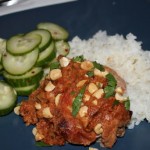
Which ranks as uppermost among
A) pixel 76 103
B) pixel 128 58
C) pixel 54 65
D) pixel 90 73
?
pixel 54 65

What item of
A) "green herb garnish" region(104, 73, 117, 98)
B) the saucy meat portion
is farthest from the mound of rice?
"green herb garnish" region(104, 73, 117, 98)

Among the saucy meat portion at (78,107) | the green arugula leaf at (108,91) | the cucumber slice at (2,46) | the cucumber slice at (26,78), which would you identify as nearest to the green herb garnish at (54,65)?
the saucy meat portion at (78,107)

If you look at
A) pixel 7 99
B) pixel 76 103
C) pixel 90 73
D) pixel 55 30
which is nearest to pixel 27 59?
pixel 7 99

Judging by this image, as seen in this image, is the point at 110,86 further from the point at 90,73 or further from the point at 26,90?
the point at 26,90

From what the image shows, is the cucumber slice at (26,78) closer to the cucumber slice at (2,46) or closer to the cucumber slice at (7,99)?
the cucumber slice at (7,99)

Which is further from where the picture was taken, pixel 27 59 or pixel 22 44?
pixel 22 44

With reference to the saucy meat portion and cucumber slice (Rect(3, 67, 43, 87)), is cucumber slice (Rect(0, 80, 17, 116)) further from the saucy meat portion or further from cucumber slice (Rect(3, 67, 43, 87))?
the saucy meat portion

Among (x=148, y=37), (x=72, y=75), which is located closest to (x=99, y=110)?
(x=72, y=75)
